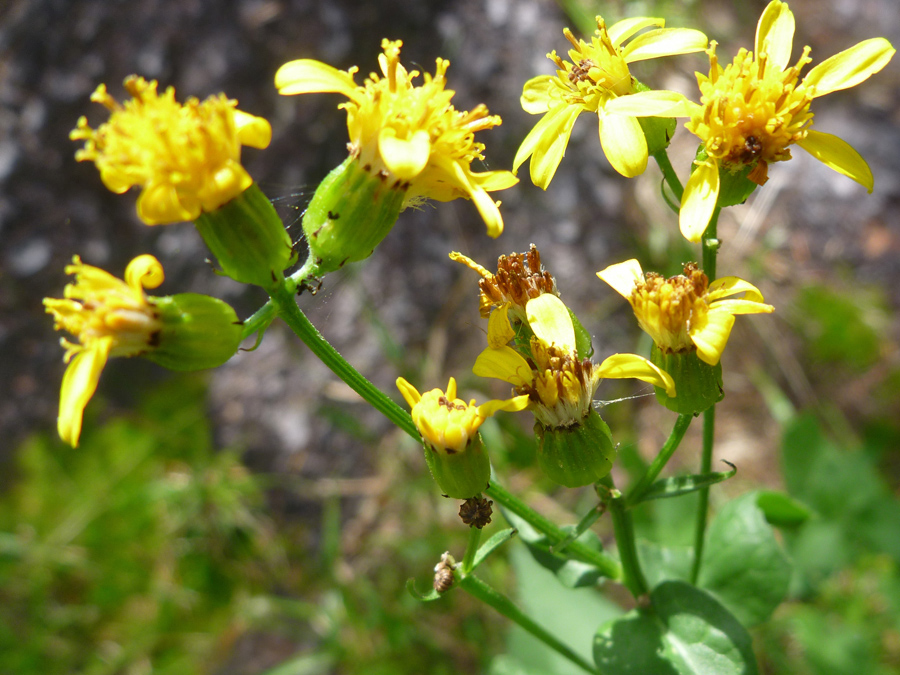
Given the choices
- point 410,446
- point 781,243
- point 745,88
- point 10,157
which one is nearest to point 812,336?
point 781,243

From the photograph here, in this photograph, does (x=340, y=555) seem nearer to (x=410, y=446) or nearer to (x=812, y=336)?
(x=410, y=446)

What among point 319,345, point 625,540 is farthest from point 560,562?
point 319,345

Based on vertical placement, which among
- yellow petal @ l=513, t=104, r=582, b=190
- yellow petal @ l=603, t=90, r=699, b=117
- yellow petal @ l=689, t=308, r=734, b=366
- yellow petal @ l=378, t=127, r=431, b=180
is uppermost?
yellow petal @ l=603, t=90, r=699, b=117

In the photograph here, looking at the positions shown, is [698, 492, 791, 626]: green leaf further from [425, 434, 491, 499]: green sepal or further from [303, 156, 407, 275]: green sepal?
[303, 156, 407, 275]: green sepal

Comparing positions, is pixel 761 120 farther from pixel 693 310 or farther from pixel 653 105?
pixel 693 310

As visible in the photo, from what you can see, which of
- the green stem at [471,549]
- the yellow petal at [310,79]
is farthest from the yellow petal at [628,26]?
the green stem at [471,549]

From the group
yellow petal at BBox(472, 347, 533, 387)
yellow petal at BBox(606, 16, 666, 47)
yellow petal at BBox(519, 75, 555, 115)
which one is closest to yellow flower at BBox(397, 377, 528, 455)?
yellow petal at BBox(472, 347, 533, 387)

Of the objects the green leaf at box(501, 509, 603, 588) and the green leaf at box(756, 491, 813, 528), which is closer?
the green leaf at box(501, 509, 603, 588)

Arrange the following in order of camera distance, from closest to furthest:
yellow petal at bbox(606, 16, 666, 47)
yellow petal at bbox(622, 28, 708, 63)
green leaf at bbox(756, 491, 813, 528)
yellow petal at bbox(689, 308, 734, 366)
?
yellow petal at bbox(689, 308, 734, 366)
yellow petal at bbox(622, 28, 708, 63)
yellow petal at bbox(606, 16, 666, 47)
green leaf at bbox(756, 491, 813, 528)
